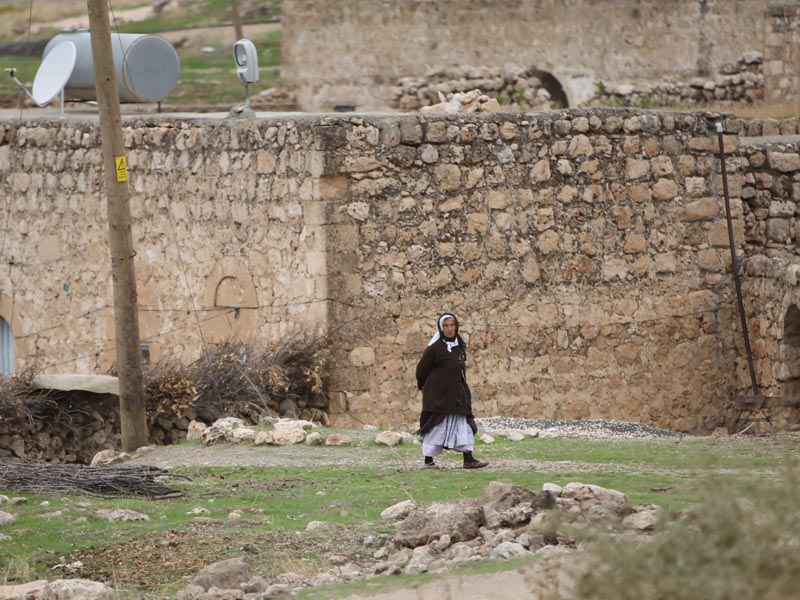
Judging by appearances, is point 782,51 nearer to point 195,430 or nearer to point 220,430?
point 195,430

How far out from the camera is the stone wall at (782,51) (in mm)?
21672

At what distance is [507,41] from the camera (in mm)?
28203

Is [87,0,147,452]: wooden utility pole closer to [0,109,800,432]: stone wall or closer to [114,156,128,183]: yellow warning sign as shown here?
[114,156,128,183]: yellow warning sign

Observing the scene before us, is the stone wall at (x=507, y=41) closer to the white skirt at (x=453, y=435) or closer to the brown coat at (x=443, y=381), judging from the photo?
the brown coat at (x=443, y=381)

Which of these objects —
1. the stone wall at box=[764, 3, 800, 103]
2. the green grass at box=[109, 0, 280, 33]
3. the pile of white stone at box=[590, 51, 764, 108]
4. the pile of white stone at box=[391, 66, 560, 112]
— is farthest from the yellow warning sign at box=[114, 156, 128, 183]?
the green grass at box=[109, 0, 280, 33]

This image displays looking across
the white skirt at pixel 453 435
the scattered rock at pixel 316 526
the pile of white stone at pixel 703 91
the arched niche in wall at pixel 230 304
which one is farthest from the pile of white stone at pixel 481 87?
the scattered rock at pixel 316 526

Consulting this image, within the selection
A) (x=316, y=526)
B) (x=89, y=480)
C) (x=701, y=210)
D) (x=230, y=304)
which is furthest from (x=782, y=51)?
(x=316, y=526)

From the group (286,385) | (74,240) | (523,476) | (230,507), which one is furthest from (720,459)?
(74,240)

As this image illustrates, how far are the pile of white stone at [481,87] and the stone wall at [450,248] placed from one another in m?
8.33

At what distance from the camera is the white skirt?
36.3 ft

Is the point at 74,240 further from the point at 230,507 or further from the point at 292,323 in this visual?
the point at 230,507

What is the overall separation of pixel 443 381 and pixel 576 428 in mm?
2793

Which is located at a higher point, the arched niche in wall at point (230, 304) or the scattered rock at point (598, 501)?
the arched niche in wall at point (230, 304)

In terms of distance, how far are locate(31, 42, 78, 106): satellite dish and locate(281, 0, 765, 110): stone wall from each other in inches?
465
